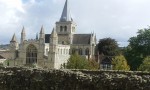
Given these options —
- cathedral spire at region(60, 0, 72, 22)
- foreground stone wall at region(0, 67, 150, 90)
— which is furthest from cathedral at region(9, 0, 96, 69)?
foreground stone wall at region(0, 67, 150, 90)

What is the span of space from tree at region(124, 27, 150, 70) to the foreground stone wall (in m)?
48.7

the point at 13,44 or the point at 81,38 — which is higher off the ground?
the point at 81,38

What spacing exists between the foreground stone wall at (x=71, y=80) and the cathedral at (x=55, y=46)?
7540cm

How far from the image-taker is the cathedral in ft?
415

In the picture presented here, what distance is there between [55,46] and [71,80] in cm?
9376

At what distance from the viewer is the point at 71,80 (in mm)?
34312

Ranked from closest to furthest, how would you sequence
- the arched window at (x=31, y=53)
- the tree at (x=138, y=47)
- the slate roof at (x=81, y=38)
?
the tree at (x=138, y=47), the arched window at (x=31, y=53), the slate roof at (x=81, y=38)

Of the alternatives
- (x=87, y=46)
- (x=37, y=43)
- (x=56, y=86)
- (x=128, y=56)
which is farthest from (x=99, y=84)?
(x=87, y=46)

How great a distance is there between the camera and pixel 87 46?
477 feet

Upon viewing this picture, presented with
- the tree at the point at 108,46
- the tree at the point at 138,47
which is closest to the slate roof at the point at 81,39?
the tree at the point at 108,46

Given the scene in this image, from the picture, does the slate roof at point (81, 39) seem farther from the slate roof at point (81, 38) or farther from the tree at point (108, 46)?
the tree at point (108, 46)

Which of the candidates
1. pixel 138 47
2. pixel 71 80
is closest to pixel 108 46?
pixel 138 47

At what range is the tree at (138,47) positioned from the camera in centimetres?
8594

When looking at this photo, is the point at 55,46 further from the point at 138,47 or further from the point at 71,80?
the point at 71,80
